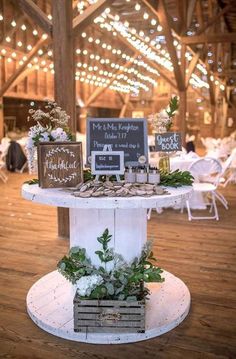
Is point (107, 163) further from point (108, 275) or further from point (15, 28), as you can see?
point (15, 28)

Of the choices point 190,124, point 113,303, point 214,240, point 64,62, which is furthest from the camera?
point 190,124

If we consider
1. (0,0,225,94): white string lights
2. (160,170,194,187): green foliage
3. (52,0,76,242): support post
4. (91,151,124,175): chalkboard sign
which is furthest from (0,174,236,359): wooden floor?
(0,0,225,94): white string lights

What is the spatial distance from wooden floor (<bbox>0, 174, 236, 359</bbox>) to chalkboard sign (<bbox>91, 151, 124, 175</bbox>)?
104cm

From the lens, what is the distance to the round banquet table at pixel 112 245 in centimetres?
216

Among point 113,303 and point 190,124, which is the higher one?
point 190,124

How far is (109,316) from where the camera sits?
233cm

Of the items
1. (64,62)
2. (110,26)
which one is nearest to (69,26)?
(64,62)

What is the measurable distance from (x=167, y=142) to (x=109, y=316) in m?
1.32

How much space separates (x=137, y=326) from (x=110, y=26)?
8.92 m

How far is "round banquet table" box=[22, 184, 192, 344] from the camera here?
2.16 meters

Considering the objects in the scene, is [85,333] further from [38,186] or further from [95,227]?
→ [38,186]

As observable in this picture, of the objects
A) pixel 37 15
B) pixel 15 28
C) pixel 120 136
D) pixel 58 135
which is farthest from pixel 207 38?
pixel 58 135

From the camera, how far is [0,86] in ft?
36.5

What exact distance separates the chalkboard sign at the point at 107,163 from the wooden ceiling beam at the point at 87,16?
7.61ft
